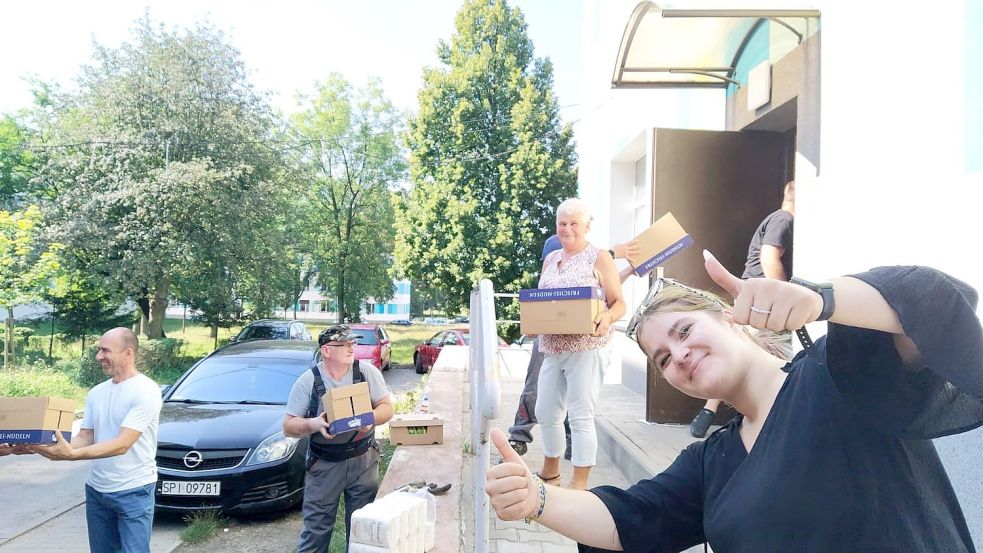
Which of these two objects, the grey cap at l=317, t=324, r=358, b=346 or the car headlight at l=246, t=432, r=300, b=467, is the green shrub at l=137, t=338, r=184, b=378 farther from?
the grey cap at l=317, t=324, r=358, b=346

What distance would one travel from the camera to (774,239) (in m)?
4.24

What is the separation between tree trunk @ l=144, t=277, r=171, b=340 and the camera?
63.5ft

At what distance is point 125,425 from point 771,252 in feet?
14.2

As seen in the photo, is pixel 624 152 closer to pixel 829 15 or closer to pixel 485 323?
pixel 829 15

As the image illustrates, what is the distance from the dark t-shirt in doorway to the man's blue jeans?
4.22 m

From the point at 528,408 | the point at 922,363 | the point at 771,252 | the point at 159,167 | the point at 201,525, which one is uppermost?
the point at 159,167

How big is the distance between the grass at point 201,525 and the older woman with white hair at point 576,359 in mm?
3275

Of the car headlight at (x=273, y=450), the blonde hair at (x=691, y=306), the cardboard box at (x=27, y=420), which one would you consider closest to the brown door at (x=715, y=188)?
the car headlight at (x=273, y=450)

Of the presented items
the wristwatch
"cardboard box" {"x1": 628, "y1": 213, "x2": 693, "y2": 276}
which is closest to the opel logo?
"cardboard box" {"x1": 628, "y1": 213, "x2": 693, "y2": 276}

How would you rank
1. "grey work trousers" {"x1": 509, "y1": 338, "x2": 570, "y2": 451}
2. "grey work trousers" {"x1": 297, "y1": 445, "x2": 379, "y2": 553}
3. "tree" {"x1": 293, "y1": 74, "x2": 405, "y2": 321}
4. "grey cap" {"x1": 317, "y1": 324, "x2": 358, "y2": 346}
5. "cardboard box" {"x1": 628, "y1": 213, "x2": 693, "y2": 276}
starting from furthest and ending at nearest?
"tree" {"x1": 293, "y1": 74, "x2": 405, "y2": 321}
"grey work trousers" {"x1": 509, "y1": 338, "x2": 570, "y2": 451}
"grey cap" {"x1": 317, "y1": 324, "x2": 358, "y2": 346}
"cardboard box" {"x1": 628, "y1": 213, "x2": 693, "y2": 276}
"grey work trousers" {"x1": 297, "y1": 445, "x2": 379, "y2": 553}

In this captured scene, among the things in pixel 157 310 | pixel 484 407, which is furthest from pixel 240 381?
pixel 157 310

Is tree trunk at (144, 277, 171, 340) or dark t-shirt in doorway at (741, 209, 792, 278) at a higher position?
dark t-shirt in doorway at (741, 209, 792, 278)

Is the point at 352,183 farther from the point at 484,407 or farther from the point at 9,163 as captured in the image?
the point at 484,407

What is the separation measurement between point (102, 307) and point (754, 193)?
22872 millimetres
